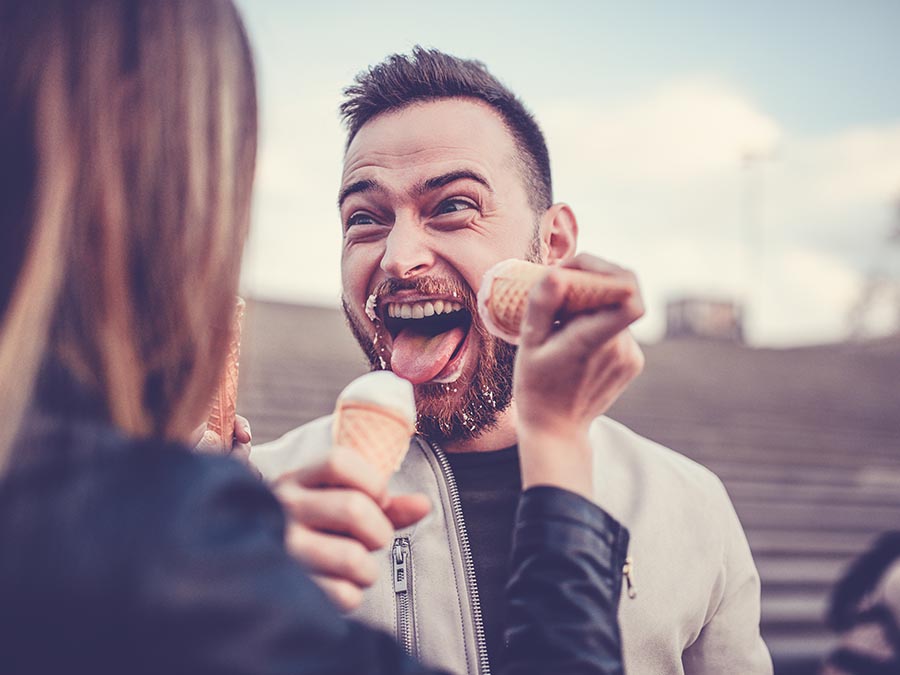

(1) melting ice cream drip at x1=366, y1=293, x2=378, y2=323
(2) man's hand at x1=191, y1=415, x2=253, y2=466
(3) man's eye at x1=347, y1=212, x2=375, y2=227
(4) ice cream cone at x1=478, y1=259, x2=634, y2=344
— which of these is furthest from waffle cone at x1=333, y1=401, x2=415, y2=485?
(3) man's eye at x1=347, y1=212, x2=375, y2=227

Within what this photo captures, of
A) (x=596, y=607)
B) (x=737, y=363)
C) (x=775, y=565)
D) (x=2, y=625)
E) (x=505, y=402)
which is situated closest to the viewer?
(x=2, y=625)

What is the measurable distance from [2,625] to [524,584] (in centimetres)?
68

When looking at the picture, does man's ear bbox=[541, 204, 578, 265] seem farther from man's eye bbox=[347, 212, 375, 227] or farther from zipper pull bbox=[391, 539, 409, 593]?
zipper pull bbox=[391, 539, 409, 593]

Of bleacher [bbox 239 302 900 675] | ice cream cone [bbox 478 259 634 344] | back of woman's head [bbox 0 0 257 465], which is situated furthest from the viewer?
bleacher [bbox 239 302 900 675]

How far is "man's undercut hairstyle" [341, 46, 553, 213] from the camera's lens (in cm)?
213

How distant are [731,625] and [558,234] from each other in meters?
1.13

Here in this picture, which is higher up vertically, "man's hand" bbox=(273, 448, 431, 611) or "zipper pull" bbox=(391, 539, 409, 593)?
"man's hand" bbox=(273, 448, 431, 611)

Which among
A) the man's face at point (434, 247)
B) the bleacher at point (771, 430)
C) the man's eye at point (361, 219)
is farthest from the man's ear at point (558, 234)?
the bleacher at point (771, 430)

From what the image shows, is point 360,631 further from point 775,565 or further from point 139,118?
point 775,565

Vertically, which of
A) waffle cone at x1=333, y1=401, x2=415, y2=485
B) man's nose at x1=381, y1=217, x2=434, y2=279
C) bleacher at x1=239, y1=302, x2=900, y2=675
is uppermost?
man's nose at x1=381, y1=217, x2=434, y2=279

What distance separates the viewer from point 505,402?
2.03 m

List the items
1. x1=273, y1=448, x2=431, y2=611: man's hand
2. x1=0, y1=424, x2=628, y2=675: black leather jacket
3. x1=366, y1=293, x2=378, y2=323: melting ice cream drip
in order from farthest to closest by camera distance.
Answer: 1. x1=366, y1=293, x2=378, y2=323: melting ice cream drip
2. x1=273, y1=448, x2=431, y2=611: man's hand
3. x1=0, y1=424, x2=628, y2=675: black leather jacket

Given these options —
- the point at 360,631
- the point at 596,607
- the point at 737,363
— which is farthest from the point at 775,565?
the point at 737,363

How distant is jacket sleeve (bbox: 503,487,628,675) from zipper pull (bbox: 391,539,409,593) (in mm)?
562
